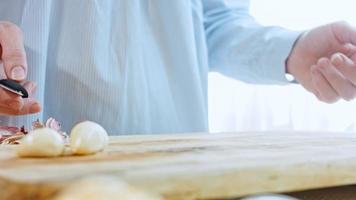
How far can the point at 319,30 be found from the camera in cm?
73

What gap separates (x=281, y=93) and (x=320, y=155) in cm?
134

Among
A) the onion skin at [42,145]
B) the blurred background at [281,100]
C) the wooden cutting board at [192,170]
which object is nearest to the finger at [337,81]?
the wooden cutting board at [192,170]

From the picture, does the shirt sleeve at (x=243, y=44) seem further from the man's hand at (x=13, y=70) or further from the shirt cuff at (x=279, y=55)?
the man's hand at (x=13, y=70)

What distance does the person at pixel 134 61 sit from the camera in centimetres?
67

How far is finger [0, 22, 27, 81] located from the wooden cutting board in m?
0.14

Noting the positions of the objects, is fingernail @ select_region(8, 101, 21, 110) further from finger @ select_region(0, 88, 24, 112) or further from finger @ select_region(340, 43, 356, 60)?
finger @ select_region(340, 43, 356, 60)

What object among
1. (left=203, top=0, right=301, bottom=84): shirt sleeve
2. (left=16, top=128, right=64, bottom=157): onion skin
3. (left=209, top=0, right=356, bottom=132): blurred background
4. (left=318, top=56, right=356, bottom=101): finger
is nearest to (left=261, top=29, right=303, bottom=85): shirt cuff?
(left=203, top=0, right=301, bottom=84): shirt sleeve

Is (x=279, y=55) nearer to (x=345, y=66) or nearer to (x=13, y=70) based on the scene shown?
(x=345, y=66)

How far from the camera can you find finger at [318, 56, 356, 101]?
665 millimetres

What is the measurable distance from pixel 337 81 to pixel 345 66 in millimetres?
36

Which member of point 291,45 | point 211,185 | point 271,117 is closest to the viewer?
point 211,185

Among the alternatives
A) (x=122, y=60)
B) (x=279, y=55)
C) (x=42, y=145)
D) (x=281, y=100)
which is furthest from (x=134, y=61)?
(x=281, y=100)

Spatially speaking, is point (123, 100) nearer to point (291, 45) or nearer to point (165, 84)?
point (165, 84)

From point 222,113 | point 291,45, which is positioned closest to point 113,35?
point 291,45
